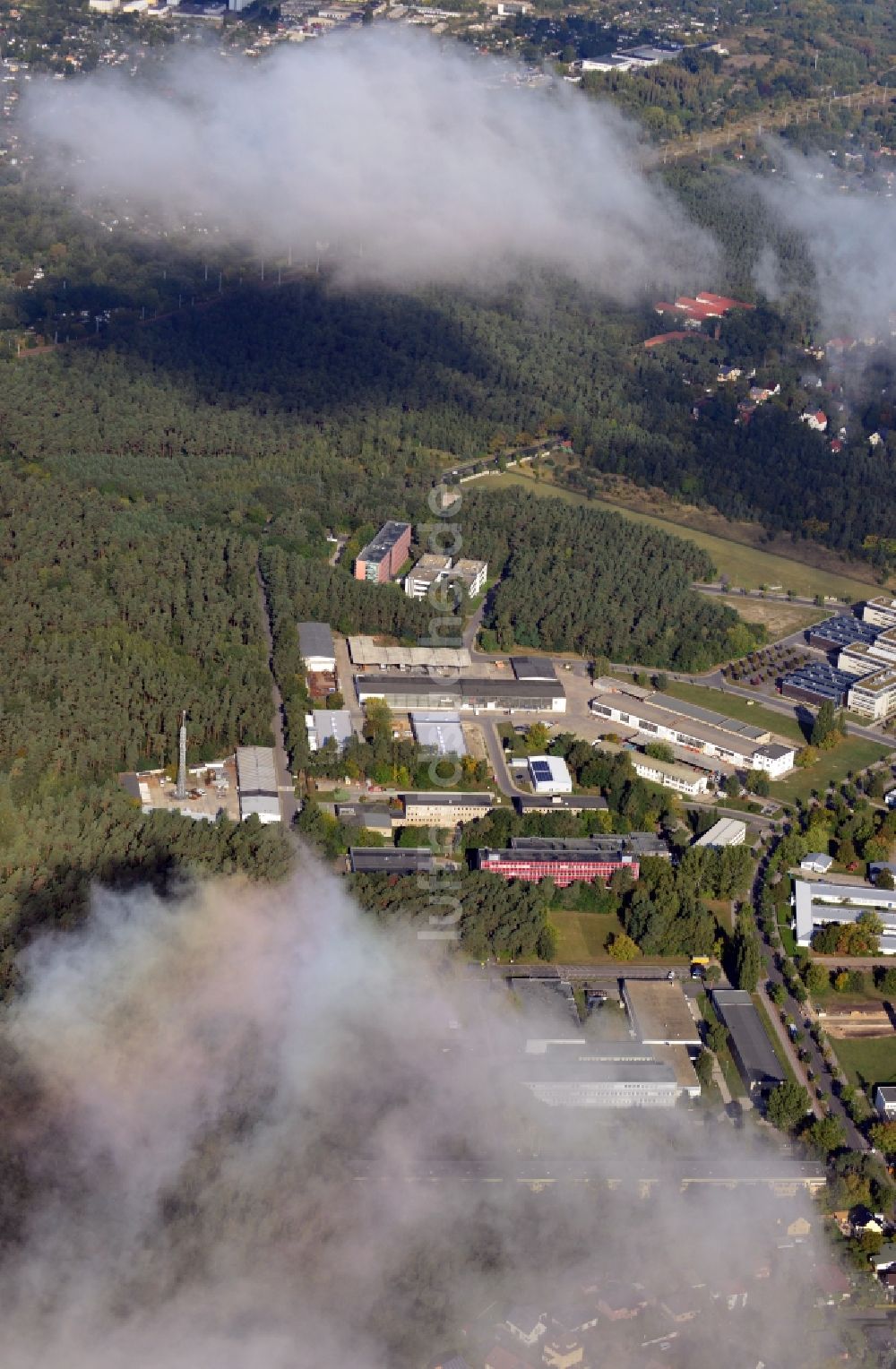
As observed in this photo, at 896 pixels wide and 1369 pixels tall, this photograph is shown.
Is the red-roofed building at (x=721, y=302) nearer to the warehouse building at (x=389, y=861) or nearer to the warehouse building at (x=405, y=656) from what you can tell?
the warehouse building at (x=405, y=656)

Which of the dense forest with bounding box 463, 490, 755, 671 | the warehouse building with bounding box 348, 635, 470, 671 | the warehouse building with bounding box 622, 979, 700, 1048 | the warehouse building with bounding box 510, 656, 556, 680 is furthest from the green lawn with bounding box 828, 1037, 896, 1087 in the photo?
the warehouse building with bounding box 348, 635, 470, 671

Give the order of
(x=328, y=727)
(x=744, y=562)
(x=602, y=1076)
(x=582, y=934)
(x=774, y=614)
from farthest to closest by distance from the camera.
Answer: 1. (x=744, y=562)
2. (x=774, y=614)
3. (x=328, y=727)
4. (x=582, y=934)
5. (x=602, y=1076)

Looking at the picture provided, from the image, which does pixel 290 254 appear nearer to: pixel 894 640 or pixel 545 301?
pixel 545 301

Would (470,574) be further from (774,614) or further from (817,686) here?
(817,686)

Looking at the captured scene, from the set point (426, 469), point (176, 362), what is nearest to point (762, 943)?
point (426, 469)

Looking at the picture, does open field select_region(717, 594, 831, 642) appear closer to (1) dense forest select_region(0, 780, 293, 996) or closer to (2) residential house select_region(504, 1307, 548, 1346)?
(1) dense forest select_region(0, 780, 293, 996)

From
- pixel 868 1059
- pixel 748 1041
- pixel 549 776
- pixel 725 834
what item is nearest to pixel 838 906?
pixel 725 834

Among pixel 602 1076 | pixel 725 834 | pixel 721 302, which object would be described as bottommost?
pixel 602 1076
